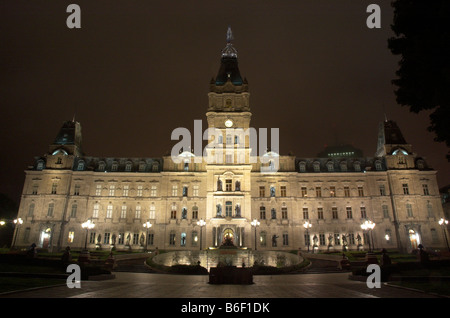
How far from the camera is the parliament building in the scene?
52844 mm

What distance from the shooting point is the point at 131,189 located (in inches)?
2261

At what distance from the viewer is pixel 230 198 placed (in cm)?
5191

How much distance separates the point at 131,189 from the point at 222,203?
18.1m

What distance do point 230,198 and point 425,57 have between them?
3939cm

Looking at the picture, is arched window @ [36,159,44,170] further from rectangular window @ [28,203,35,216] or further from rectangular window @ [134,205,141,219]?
rectangular window @ [134,205,141,219]

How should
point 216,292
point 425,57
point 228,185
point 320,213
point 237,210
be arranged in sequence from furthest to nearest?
point 320,213
point 228,185
point 237,210
point 216,292
point 425,57

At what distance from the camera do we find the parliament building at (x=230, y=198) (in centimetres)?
5284

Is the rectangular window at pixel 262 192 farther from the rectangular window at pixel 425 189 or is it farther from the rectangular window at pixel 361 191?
the rectangular window at pixel 425 189

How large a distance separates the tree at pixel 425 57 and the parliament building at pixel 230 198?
120ft

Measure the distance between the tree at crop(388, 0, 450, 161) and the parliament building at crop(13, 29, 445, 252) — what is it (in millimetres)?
36589

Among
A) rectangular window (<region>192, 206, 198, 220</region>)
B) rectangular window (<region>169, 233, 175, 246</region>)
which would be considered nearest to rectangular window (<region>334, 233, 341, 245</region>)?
rectangular window (<region>192, 206, 198, 220</region>)

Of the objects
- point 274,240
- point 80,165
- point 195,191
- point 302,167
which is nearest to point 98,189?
point 80,165

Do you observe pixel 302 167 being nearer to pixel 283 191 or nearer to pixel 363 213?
pixel 283 191
